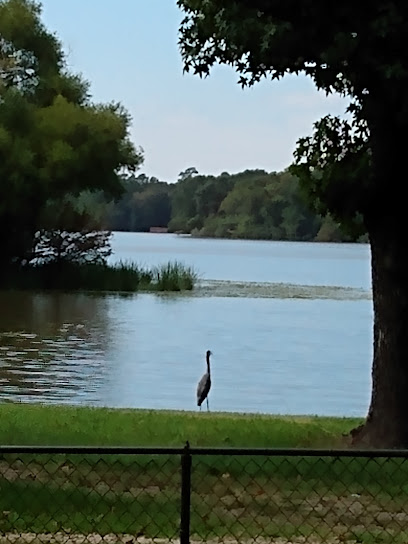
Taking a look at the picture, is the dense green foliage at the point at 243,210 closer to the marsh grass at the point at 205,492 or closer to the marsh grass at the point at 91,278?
the marsh grass at the point at 91,278

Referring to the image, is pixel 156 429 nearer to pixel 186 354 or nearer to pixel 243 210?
pixel 186 354

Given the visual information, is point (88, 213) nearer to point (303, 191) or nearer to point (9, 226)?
point (9, 226)

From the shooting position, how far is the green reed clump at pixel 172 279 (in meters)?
47.1

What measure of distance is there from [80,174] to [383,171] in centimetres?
3663

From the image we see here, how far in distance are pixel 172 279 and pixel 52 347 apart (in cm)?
2085

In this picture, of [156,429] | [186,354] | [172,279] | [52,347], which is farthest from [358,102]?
[172,279]

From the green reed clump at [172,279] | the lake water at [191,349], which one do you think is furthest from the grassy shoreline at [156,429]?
the green reed clump at [172,279]

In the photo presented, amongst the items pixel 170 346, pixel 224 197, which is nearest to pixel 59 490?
pixel 170 346

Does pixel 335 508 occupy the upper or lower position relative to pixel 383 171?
lower

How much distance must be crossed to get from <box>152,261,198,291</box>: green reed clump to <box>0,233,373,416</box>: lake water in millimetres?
696

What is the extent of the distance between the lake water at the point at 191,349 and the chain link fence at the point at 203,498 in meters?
8.60

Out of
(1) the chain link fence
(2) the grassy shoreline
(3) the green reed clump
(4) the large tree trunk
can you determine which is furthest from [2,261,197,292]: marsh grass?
(1) the chain link fence

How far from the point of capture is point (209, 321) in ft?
116

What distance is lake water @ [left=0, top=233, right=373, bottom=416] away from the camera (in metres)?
19.2
